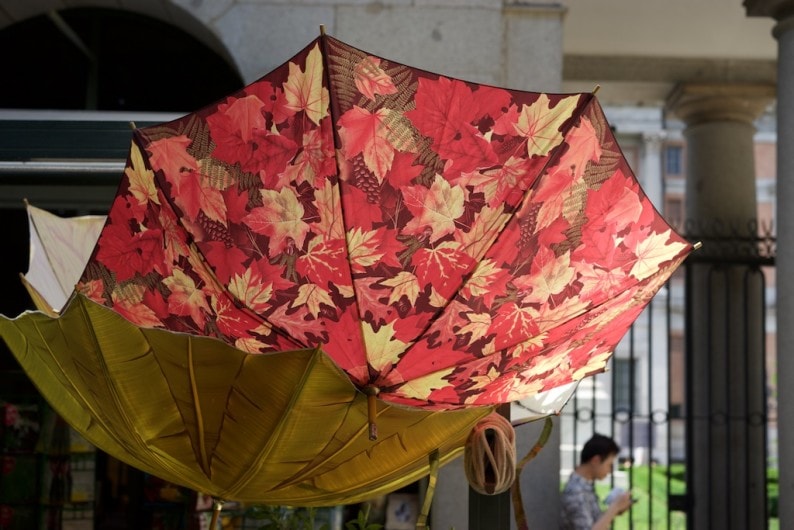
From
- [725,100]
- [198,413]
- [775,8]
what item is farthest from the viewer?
[725,100]

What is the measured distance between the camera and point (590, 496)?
6.36 metres

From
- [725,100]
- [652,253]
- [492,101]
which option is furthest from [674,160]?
[492,101]

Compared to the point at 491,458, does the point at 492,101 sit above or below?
above

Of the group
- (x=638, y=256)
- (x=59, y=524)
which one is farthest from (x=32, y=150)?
(x=638, y=256)

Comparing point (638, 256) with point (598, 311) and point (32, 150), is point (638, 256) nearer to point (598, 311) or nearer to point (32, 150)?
point (598, 311)

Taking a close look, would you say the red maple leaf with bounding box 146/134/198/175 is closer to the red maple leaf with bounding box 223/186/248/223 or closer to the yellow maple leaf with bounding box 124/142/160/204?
the yellow maple leaf with bounding box 124/142/160/204

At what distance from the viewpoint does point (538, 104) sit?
3312 millimetres

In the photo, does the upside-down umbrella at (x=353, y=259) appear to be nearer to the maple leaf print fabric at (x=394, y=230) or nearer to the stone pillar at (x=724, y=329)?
the maple leaf print fabric at (x=394, y=230)

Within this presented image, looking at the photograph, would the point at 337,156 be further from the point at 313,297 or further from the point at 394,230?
the point at 313,297

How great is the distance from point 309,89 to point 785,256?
4810mm

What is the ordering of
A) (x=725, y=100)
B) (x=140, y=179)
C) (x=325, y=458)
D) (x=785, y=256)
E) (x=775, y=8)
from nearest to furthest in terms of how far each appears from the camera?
(x=325, y=458) → (x=140, y=179) → (x=785, y=256) → (x=775, y=8) → (x=725, y=100)

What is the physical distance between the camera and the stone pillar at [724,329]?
9.95 metres

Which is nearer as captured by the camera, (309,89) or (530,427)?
(309,89)

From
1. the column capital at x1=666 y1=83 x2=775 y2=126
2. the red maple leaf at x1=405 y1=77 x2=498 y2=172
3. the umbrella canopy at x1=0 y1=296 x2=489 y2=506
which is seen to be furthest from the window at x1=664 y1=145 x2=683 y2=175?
the red maple leaf at x1=405 y1=77 x2=498 y2=172
